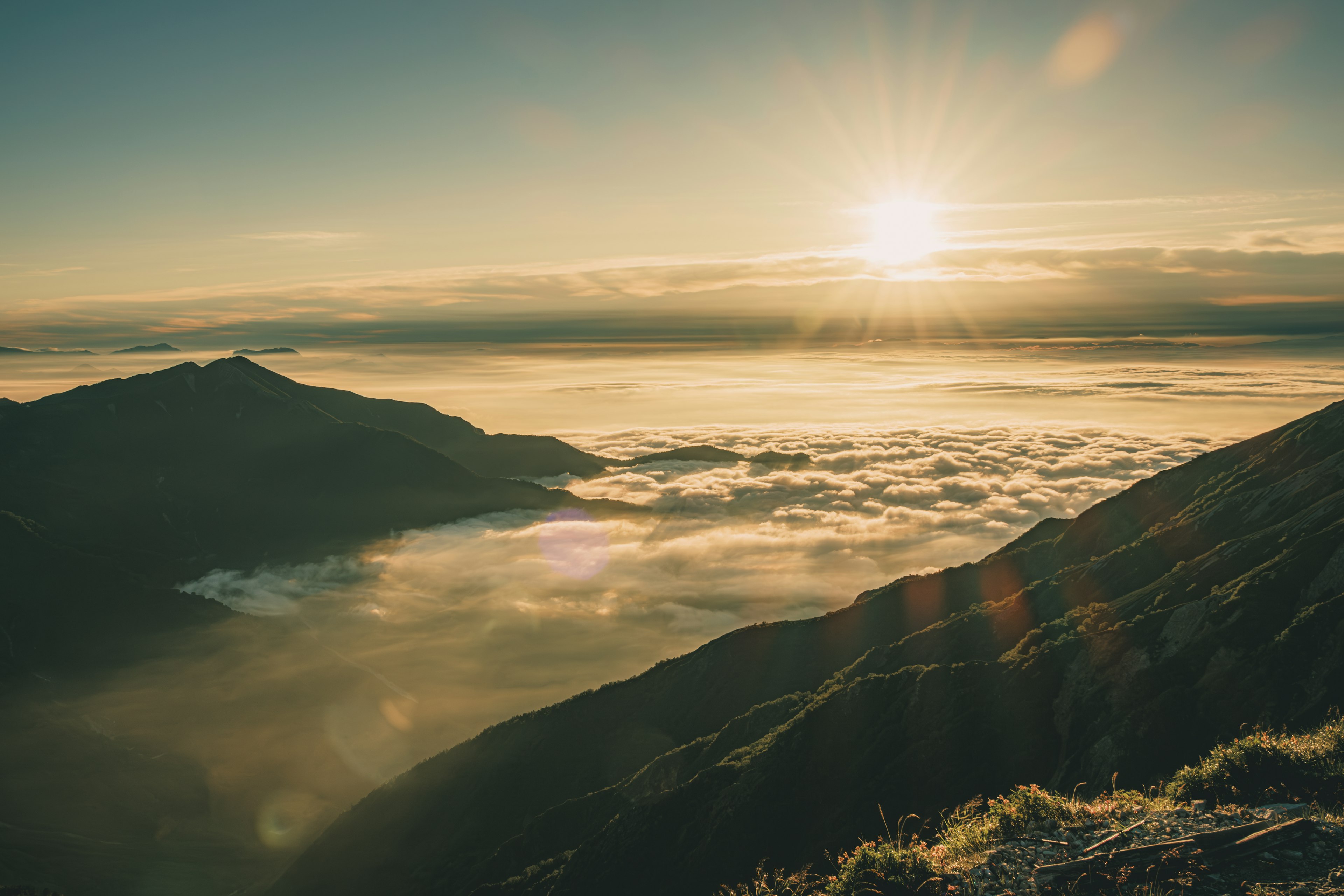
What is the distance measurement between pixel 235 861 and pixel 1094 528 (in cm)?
19675

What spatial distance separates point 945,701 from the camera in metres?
46.0

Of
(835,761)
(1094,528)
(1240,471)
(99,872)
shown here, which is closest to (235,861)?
(99,872)

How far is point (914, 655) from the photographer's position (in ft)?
208

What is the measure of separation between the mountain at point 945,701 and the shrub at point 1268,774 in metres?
17.5

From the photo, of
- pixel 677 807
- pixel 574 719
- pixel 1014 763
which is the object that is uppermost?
pixel 1014 763

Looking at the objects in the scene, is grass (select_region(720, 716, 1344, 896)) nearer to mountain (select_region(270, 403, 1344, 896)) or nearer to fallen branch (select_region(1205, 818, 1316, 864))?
fallen branch (select_region(1205, 818, 1316, 864))

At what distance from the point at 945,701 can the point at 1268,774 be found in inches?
1370

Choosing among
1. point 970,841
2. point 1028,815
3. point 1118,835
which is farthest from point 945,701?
point 1118,835

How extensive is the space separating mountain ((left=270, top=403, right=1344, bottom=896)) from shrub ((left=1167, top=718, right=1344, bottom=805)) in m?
17.5

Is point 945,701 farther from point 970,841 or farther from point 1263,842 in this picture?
point 1263,842

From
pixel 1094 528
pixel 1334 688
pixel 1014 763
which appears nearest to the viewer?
pixel 1334 688

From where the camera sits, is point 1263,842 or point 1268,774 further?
point 1268,774

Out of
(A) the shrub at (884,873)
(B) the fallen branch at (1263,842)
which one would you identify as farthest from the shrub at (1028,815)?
(B) the fallen branch at (1263,842)

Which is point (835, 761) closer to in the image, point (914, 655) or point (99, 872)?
point (914, 655)
